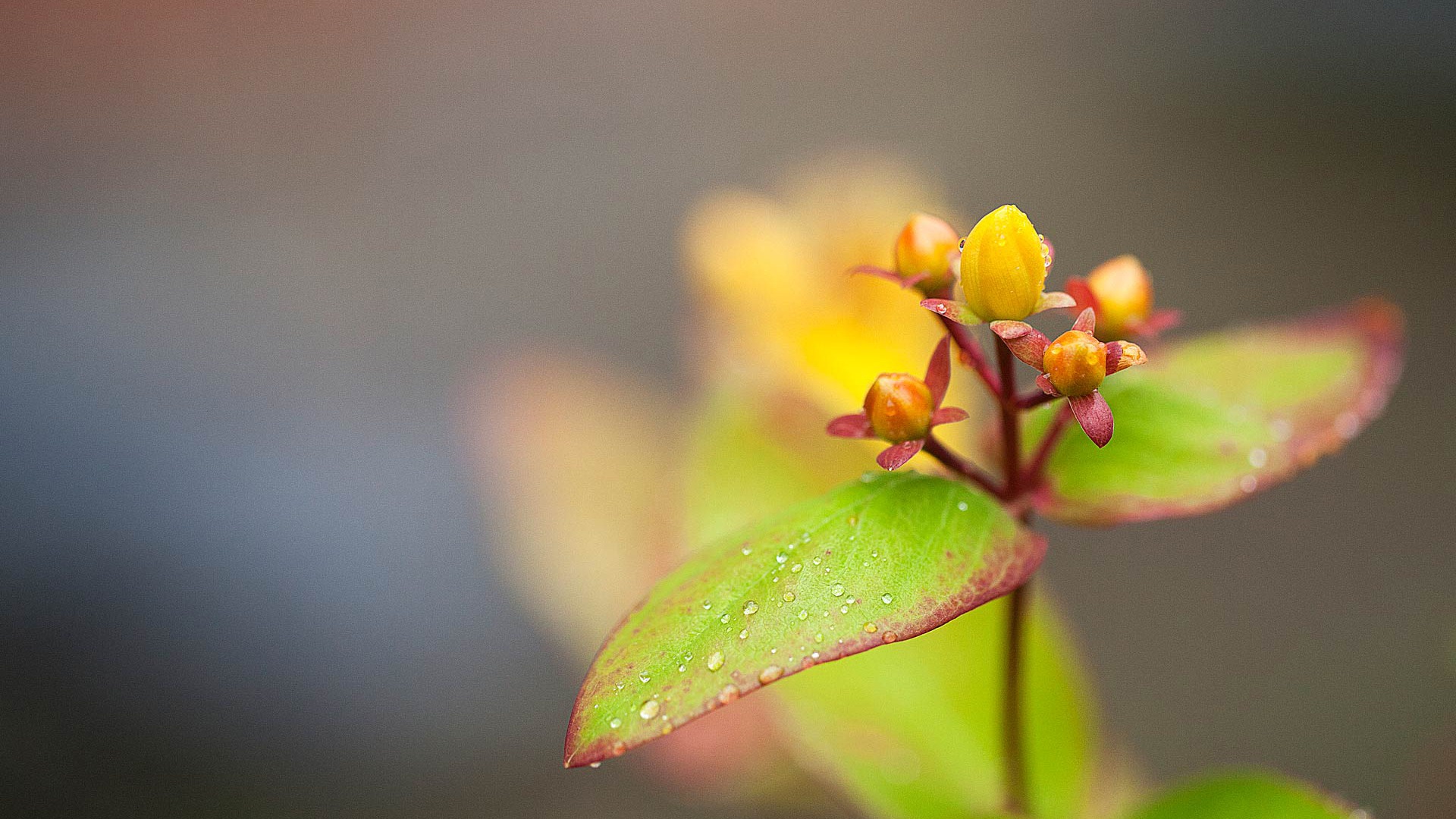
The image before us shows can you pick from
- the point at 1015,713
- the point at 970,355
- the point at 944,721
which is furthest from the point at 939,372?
the point at 944,721

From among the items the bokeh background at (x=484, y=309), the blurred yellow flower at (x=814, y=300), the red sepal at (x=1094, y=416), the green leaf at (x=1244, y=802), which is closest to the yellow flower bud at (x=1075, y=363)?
the red sepal at (x=1094, y=416)

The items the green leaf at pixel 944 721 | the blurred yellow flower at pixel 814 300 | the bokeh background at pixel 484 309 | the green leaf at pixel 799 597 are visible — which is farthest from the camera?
the bokeh background at pixel 484 309

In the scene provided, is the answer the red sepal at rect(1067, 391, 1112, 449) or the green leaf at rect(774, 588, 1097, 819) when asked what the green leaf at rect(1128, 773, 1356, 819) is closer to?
the green leaf at rect(774, 588, 1097, 819)

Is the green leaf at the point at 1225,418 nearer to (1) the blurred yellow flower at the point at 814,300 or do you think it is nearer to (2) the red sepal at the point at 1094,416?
(2) the red sepal at the point at 1094,416

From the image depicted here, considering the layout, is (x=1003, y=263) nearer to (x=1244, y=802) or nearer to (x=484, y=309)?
(x=1244, y=802)

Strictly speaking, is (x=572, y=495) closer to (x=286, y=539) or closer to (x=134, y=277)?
(x=286, y=539)

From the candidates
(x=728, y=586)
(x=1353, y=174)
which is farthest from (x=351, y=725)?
(x=1353, y=174)
